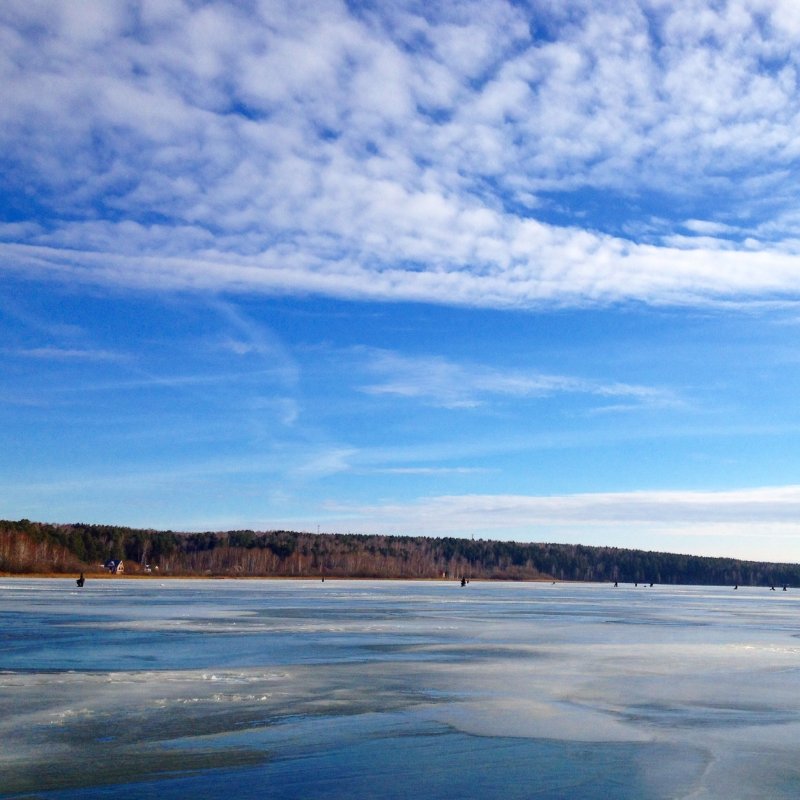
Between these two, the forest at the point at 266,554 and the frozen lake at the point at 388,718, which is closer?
the frozen lake at the point at 388,718

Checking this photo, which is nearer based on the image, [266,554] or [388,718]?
[388,718]

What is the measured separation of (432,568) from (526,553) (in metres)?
27.7

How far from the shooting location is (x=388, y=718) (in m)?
11.1

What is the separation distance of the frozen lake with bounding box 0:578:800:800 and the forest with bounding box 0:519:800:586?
10006 centimetres

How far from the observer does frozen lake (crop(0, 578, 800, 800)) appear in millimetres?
8055

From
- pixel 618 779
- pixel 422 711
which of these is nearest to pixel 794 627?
pixel 422 711

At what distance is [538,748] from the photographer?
31.4 feet

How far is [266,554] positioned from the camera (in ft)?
527

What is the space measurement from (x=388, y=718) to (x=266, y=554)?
153m

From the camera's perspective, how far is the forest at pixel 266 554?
124m

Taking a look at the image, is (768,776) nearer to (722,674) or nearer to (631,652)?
(722,674)

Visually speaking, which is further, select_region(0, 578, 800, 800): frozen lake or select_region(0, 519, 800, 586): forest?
select_region(0, 519, 800, 586): forest

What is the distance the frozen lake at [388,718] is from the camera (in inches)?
317

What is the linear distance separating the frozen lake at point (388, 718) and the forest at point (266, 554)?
100057 millimetres
